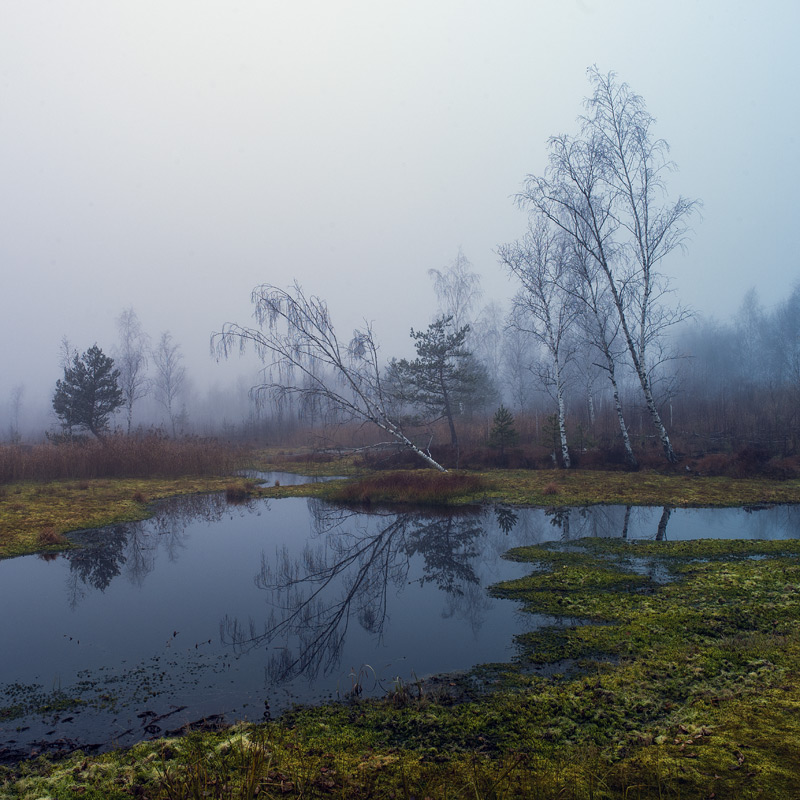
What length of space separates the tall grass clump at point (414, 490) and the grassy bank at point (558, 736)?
29.7ft

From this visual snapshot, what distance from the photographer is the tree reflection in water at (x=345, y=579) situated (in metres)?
6.17

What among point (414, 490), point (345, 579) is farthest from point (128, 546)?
point (414, 490)

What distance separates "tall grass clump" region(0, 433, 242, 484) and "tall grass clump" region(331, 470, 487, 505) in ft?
28.1

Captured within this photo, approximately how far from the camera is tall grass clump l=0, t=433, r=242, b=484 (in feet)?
65.1

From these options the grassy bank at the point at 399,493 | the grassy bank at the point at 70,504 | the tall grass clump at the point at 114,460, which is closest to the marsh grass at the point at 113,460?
the tall grass clump at the point at 114,460

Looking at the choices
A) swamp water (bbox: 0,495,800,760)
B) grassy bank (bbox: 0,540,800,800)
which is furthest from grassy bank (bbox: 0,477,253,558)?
grassy bank (bbox: 0,540,800,800)

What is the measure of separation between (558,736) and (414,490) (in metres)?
11.8

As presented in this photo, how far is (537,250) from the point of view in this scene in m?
19.8

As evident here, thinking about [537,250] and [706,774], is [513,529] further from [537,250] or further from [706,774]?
[537,250]

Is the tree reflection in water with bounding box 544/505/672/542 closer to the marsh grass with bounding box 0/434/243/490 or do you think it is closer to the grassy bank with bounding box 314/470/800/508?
the grassy bank with bounding box 314/470/800/508

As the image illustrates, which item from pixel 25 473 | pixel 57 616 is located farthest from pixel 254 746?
pixel 25 473

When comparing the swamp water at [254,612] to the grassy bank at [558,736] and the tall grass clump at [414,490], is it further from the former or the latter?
the tall grass clump at [414,490]

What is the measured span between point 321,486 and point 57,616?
11.3 meters

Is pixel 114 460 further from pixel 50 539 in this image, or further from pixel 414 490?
pixel 414 490
